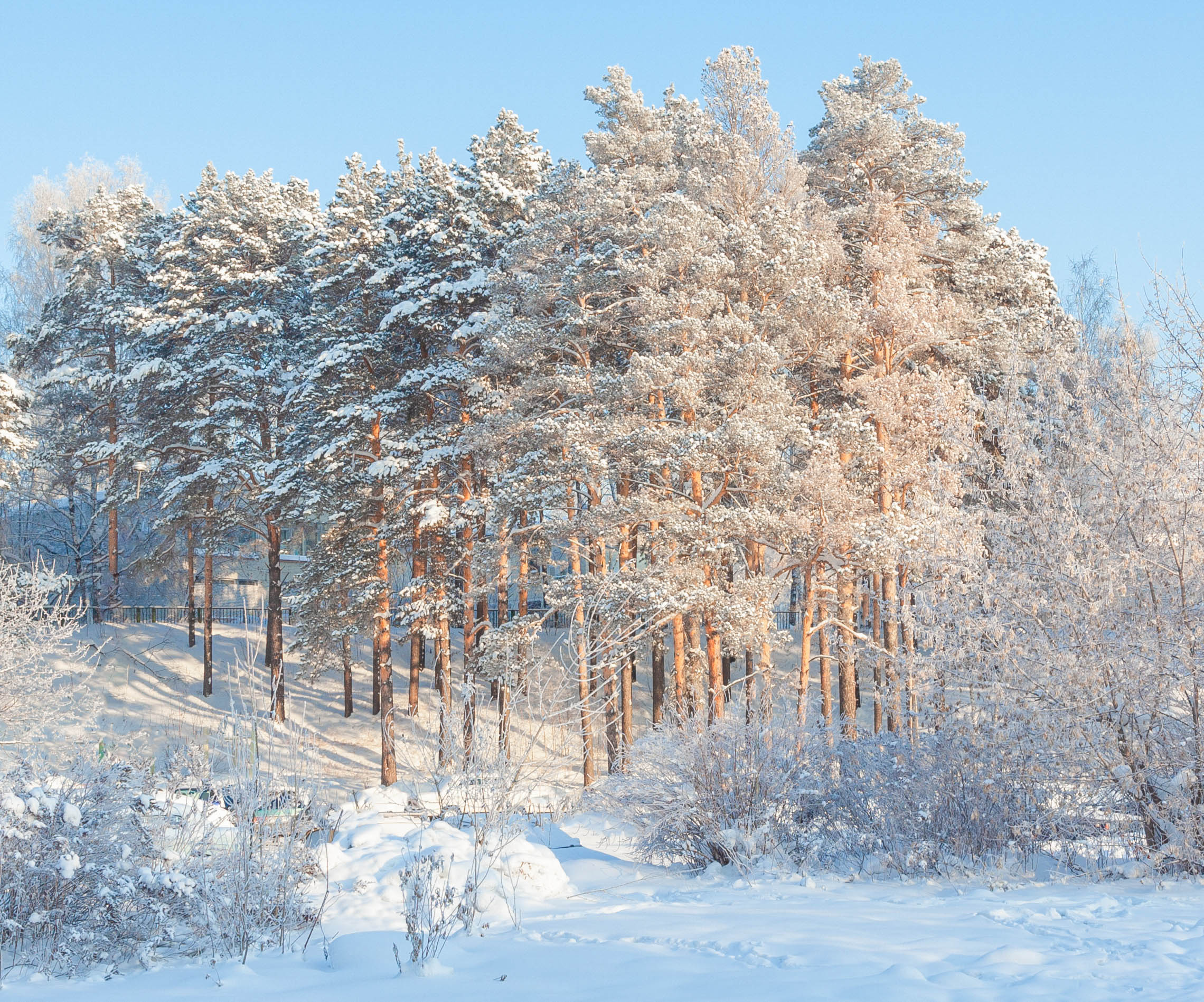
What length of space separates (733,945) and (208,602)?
25.2 m

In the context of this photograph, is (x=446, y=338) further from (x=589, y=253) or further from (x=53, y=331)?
(x=53, y=331)

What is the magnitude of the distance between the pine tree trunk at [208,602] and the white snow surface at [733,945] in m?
20.1

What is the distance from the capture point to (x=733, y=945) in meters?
6.23

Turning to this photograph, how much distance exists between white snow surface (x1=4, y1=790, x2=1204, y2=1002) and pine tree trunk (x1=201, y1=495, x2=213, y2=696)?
20.1 meters

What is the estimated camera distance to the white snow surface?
528cm

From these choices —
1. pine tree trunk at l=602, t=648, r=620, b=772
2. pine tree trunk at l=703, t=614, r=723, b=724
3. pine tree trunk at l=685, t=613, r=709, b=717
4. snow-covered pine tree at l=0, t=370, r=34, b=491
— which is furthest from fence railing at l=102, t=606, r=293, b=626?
pine tree trunk at l=703, t=614, r=723, b=724

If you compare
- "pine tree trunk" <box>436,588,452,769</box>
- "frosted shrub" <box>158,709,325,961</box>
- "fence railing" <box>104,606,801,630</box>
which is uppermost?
"fence railing" <box>104,606,801,630</box>

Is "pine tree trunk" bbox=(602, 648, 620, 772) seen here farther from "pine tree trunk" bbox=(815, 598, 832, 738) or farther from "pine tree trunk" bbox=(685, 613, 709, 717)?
"pine tree trunk" bbox=(815, 598, 832, 738)

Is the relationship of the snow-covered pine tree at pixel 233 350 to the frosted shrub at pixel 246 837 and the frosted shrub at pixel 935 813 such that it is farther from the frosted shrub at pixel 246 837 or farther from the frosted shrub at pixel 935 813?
the frosted shrub at pixel 935 813

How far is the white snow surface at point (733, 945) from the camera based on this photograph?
17.3 feet

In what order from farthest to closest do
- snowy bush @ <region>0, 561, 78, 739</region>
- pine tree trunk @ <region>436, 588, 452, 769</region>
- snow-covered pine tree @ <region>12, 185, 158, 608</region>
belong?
snow-covered pine tree @ <region>12, 185, 158, 608</region> → snowy bush @ <region>0, 561, 78, 739</region> → pine tree trunk @ <region>436, 588, 452, 769</region>

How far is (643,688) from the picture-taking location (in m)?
33.0

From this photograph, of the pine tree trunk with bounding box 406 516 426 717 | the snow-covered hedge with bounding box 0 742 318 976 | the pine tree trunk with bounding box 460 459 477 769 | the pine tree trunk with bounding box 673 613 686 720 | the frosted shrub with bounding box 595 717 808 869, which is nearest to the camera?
the snow-covered hedge with bounding box 0 742 318 976

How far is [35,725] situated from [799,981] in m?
14.3
